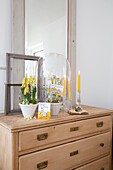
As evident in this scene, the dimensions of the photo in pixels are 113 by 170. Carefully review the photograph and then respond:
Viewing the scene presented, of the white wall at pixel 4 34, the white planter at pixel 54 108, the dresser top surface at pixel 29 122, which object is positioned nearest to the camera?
the dresser top surface at pixel 29 122

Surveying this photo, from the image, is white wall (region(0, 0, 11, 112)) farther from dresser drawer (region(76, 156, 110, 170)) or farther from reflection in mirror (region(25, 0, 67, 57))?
dresser drawer (region(76, 156, 110, 170))

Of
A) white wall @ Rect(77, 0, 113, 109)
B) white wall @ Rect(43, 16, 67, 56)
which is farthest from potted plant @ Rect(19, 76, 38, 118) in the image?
white wall @ Rect(77, 0, 113, 109)

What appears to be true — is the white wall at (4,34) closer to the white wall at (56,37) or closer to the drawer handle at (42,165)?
the white wall at (56,37)

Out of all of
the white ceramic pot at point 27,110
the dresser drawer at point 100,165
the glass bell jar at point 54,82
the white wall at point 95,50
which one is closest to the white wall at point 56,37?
the glass bell jar at point 54,82

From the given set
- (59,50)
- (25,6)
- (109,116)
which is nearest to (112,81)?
(109,116)

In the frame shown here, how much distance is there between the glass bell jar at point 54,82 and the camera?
129 centimetres

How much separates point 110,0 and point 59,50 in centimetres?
126

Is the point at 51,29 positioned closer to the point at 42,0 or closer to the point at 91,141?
the point at 42,0

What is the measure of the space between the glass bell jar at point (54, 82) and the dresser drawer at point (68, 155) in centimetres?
30

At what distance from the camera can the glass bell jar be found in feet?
4.24

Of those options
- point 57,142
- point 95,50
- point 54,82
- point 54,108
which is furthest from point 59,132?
point 95,50

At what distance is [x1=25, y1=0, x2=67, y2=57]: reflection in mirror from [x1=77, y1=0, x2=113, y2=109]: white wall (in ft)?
0.99

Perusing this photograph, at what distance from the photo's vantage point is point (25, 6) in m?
1.41

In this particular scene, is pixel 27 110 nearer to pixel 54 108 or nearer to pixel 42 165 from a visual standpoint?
pixel 54 108
